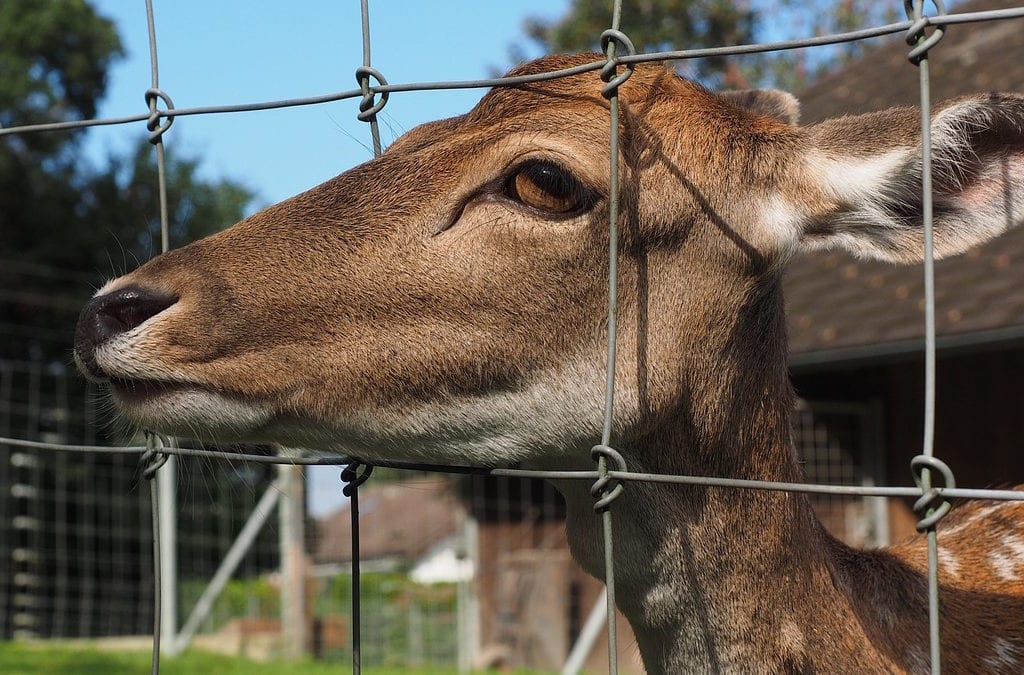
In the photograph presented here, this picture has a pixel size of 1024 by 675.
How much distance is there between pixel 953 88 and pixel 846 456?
9.93 ft

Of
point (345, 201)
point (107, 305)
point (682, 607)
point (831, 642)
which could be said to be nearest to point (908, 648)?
point (831, 642)

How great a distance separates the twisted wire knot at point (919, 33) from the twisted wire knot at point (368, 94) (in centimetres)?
102

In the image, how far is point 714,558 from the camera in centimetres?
250

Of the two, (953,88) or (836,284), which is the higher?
(953,88)

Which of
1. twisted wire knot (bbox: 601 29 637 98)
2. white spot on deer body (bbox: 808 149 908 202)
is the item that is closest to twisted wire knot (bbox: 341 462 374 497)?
twisted wire knot (bbox: 601 29 637 98)

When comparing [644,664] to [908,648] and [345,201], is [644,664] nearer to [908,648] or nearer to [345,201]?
[908,648]

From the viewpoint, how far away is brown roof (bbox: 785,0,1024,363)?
7.60 m

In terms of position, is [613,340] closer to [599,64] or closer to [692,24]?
[599,64]

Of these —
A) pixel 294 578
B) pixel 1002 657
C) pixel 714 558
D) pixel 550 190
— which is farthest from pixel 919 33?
pixel 294 578

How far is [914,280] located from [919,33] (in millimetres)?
6910

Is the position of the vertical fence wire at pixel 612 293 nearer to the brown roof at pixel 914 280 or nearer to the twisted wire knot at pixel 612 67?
the twisted wire knot at pixel 612 67

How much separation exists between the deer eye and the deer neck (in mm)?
403

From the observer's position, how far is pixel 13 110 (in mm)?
21656

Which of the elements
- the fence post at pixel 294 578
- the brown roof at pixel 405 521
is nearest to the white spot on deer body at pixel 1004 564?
the fence post at pixel 294 578
